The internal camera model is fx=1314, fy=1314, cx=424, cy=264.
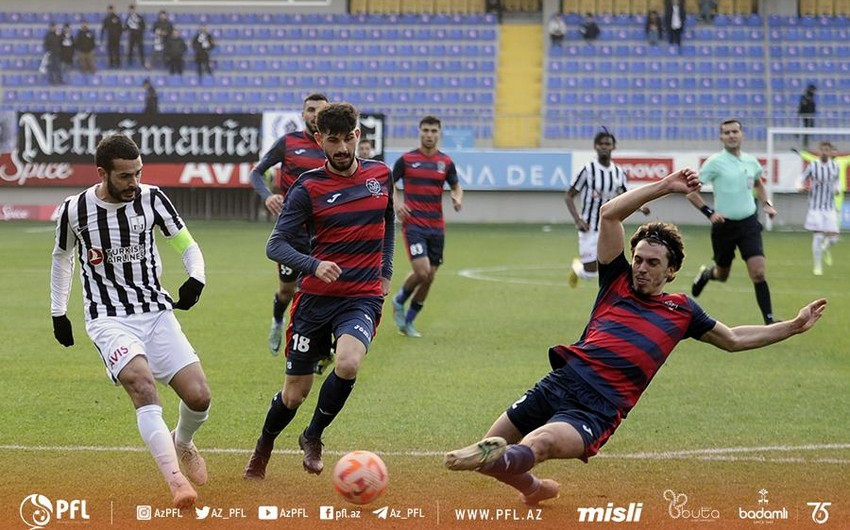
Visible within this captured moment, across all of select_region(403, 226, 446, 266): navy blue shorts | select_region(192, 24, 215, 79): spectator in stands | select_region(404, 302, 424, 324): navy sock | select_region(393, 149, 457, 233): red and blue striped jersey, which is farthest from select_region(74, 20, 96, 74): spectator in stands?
select_region(404, 302, 424, 324): navy sock

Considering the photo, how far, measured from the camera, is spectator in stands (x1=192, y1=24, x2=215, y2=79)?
4041 cm

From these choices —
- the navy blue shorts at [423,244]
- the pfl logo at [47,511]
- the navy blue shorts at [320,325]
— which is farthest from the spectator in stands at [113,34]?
A: the pfl logo at [47,511]

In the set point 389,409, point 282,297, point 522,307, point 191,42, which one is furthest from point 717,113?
point 389,409

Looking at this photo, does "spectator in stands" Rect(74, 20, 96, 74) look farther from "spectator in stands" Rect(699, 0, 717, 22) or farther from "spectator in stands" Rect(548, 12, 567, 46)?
"spectator in stands" Rect(699, 0, 717, 22)

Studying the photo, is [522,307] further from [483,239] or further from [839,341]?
[483,239]

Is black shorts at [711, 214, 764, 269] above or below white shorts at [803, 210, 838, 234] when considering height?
above

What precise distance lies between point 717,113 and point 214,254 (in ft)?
62.4

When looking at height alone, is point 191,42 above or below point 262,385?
above

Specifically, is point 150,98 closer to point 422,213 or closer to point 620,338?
point 422,213

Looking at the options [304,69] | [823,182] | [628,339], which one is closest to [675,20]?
[304,69]

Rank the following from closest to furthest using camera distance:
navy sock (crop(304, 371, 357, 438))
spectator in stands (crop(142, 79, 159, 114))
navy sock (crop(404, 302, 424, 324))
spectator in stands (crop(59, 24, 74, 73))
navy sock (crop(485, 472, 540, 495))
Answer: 1. navy sock (crop(485, 472, 540, 495))
2. navy sock (crop(304, 371, 357, 438))
3. navy sock (crop(404, 302, 424, 324))
4. spectator in stands (crop(142, 79, 159, 114))
5. spectator in stands (crop(59, 24, 74, 73))

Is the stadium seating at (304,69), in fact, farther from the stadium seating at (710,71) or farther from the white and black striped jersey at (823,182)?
the white and black striped jersey at (823,182)

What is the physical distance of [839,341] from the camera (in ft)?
43.9

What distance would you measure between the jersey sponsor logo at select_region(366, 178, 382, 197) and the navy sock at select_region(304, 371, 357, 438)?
3.62 ft
